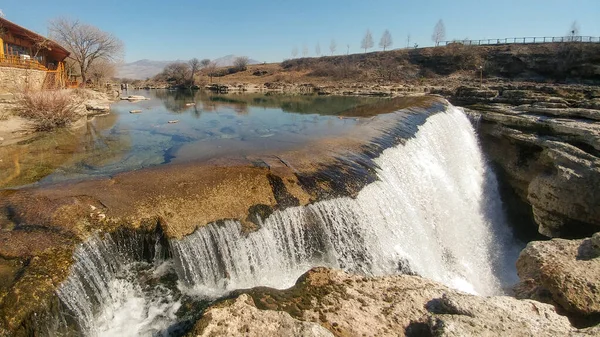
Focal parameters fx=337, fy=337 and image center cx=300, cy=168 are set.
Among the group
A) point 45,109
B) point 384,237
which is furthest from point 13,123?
point 384,237

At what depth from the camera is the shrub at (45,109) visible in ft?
42.8

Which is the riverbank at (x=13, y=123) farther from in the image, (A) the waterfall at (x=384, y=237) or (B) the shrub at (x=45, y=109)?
(A) the waterfall at (x=384, y=237)

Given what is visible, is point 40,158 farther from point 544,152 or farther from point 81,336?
point 544,152

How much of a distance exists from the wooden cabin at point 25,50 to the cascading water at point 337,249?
1859 centimetres

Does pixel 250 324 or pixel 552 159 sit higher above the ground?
pixel 552 159

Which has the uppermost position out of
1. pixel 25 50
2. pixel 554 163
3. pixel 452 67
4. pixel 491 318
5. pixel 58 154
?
pixel 452 67

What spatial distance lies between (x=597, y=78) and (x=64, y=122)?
5108 centimetres

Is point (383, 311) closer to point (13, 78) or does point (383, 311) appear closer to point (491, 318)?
point (491, 318)

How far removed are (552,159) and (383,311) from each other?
32.2 feet

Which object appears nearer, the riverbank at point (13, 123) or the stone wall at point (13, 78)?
the riverbank at point (13, 123)

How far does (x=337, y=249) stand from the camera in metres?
6.29

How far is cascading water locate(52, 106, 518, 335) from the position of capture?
4.39 meters

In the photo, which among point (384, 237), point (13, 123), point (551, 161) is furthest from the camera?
point (13, 123)

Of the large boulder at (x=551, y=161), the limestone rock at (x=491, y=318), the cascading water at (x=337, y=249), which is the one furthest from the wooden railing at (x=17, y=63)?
the large boulder at (x=551, y=161)
